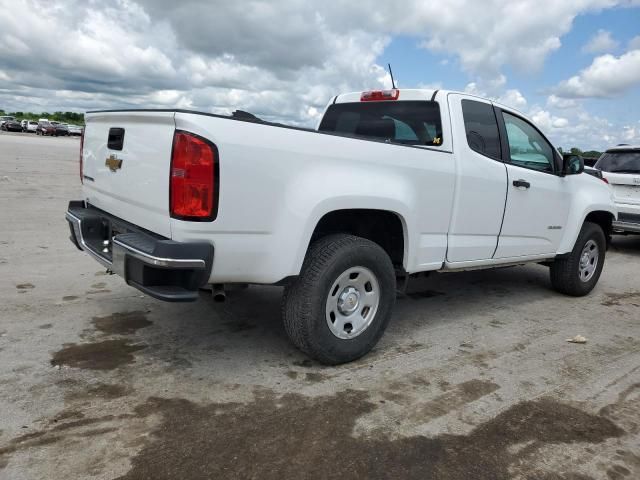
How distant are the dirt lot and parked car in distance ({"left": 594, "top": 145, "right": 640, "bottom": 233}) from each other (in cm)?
394

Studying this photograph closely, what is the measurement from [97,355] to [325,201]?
1797mm

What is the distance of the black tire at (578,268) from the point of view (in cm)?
561

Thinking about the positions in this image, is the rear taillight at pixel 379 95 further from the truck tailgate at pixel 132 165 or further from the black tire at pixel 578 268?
the black tire at pixel 578 268

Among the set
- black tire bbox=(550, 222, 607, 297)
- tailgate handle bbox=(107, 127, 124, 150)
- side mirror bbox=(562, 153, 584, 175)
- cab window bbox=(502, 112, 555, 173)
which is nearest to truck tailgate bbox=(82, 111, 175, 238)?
tailgate handle bbox=(107, 127, 124, 150)

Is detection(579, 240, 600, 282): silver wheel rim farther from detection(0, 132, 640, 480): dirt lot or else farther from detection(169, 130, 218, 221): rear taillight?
detection(169, 130, 218, 221): rear taillight

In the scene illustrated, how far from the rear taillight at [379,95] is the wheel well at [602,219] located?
109 inches

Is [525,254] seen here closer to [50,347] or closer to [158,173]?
[158,173]

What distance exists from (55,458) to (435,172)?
9.45 feet

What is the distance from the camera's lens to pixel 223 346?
12.4 feet

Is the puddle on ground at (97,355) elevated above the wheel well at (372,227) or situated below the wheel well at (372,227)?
below

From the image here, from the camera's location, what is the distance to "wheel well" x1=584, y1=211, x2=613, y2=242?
5.94 metres

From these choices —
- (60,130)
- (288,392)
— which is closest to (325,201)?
(288,392)

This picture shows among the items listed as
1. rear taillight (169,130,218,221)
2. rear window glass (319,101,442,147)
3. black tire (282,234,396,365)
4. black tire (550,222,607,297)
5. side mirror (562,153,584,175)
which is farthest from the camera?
black tire (550,222,607,297)

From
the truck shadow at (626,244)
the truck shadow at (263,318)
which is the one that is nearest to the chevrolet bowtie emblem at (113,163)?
the truck shadow at (263,318)
